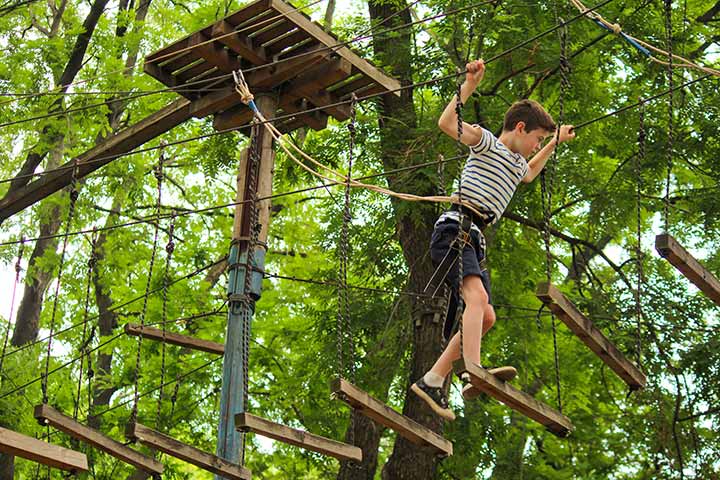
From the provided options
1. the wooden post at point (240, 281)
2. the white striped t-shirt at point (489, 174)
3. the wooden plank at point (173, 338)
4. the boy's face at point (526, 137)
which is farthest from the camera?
the wooden plank at point (173, 338)

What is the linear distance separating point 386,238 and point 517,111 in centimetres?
580

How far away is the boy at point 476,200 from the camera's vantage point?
18.2ft

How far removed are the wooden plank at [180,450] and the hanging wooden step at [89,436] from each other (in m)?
0.41

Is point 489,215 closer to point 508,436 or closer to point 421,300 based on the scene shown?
point 421,300

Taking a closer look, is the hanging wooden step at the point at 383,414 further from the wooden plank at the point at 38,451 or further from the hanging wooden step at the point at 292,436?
the wooden plank at the point at 38,451

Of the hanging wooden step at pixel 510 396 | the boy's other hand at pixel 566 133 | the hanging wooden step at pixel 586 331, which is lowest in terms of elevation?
the hanging wooden step at pixel 510 396

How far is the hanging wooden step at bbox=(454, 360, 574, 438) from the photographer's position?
5078 millimetres

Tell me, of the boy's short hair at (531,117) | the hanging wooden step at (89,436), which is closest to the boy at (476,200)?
the boy's short hair at (531,117)

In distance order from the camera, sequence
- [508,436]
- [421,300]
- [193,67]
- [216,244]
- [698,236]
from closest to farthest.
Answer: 1. [193,67]
2. [421,300]
3. [508,436]
4. [698,236]
5. [216,244]

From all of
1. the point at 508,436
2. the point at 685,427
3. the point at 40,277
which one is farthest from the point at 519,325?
the point at 40,277

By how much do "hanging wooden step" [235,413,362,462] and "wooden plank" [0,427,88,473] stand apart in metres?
0.95

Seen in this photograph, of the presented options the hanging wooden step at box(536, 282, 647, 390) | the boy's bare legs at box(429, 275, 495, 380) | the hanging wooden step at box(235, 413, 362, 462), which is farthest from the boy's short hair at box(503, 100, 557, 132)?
the hanging wooden step at box(235, 413, 362, 462)

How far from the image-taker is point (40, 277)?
15.6 metres

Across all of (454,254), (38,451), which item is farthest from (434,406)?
(38,451)
